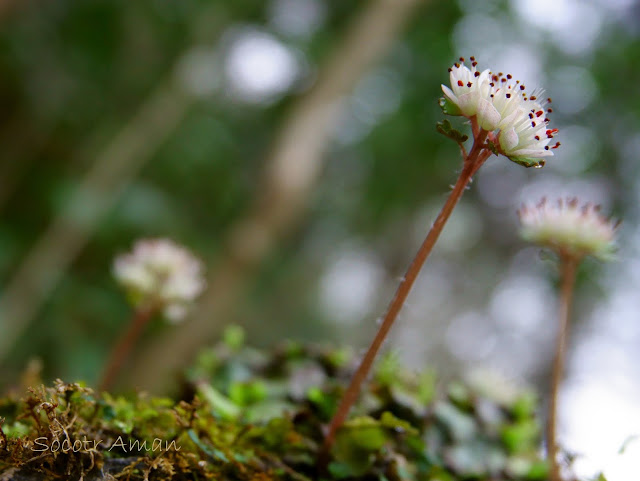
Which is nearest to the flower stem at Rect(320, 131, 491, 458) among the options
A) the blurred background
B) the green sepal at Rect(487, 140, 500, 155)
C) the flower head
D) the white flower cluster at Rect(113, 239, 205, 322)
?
the green sepal at Rect(487, 140, 500, 155)

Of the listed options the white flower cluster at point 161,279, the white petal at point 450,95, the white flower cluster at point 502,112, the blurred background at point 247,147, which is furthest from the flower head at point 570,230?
the blurred background at point 247,147

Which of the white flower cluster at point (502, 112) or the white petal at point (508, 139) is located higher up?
the white flower cluster at point (502, 112)

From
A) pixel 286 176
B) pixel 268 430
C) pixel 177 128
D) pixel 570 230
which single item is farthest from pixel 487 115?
pixel 177 128

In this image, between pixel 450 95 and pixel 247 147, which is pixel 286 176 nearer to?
pixel 247 147

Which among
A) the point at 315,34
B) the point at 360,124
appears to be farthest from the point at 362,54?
the point at 360,124

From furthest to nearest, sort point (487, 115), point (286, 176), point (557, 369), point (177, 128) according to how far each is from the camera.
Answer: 1. point (177, 128)
2. point (286, 176)
3. point (557, 369)
4. point (487, 115)

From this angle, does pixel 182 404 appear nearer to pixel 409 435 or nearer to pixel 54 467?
pixel 54 467

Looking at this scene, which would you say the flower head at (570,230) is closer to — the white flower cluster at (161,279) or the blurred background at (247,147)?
the white flower cluster at (161,279)

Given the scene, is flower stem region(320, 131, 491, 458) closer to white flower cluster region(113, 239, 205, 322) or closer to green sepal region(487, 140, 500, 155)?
green sepal region(487, 140, 500, 155)

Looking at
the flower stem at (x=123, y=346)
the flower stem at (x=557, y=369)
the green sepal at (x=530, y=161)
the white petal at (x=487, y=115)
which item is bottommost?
the flower stem at (x=123, y=346)
